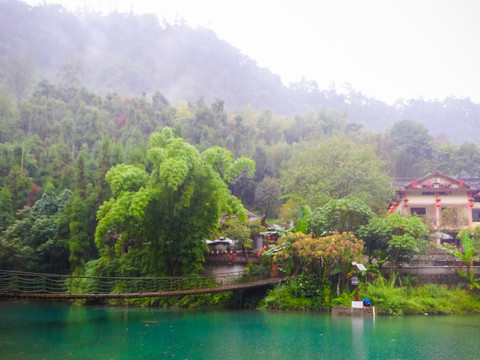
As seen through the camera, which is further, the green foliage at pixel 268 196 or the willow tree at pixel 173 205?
the green foliage at pixel 268 196

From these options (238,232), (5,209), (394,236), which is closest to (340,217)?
(394,236)

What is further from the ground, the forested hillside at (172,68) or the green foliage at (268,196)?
the forested hillside at (172,68)

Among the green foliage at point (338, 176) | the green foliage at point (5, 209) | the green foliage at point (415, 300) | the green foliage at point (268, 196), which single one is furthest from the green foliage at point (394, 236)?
the green foliage at point (5, 209)

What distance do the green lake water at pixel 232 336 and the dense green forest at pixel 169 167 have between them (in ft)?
11.2

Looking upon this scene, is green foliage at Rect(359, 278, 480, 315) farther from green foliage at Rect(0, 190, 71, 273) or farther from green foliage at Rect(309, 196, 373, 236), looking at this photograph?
green foliage at Rect(0, 190, 71, 273)

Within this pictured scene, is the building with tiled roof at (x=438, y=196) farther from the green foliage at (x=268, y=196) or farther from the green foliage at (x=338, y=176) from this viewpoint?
the green foliage at (x=268, y=196)

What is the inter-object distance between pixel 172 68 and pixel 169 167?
259 ft

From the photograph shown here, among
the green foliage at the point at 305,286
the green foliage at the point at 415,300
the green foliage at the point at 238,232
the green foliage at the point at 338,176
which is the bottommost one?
the green foliage at the point at 415,300

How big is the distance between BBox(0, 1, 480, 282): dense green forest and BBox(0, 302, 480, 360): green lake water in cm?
340

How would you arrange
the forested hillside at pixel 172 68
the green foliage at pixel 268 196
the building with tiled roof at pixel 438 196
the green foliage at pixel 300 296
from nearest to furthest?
1. the green foliage at pixel 300 296
2. the building with tiled roof at pixel 438 196
3. the green foliage at pixel 268 196
4. the forested hillside at pixel 172 68

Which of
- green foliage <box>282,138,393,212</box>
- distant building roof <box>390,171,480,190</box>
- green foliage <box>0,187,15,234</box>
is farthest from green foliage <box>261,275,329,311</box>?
green foliage <box>0,187,15,234</box>

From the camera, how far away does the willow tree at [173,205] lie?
15.8m

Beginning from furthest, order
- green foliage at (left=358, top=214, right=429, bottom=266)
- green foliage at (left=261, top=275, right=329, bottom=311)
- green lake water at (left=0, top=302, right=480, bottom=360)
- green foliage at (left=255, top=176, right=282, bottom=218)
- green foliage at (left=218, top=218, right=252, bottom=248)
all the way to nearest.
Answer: green foliage at (left=255, top=176, right=282, bottom=218)
green foliage at (left=218, top=218, right=252, bottom=248)
green foliage at (left=358, top=214, right=429, bottom=266)
green foliage at (left=261, top=275, right=329, bottom=311)
green lake water at (left=0, top=302, right=480, bottom=360)

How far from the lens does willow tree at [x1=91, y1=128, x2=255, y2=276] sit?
15.8 metres
